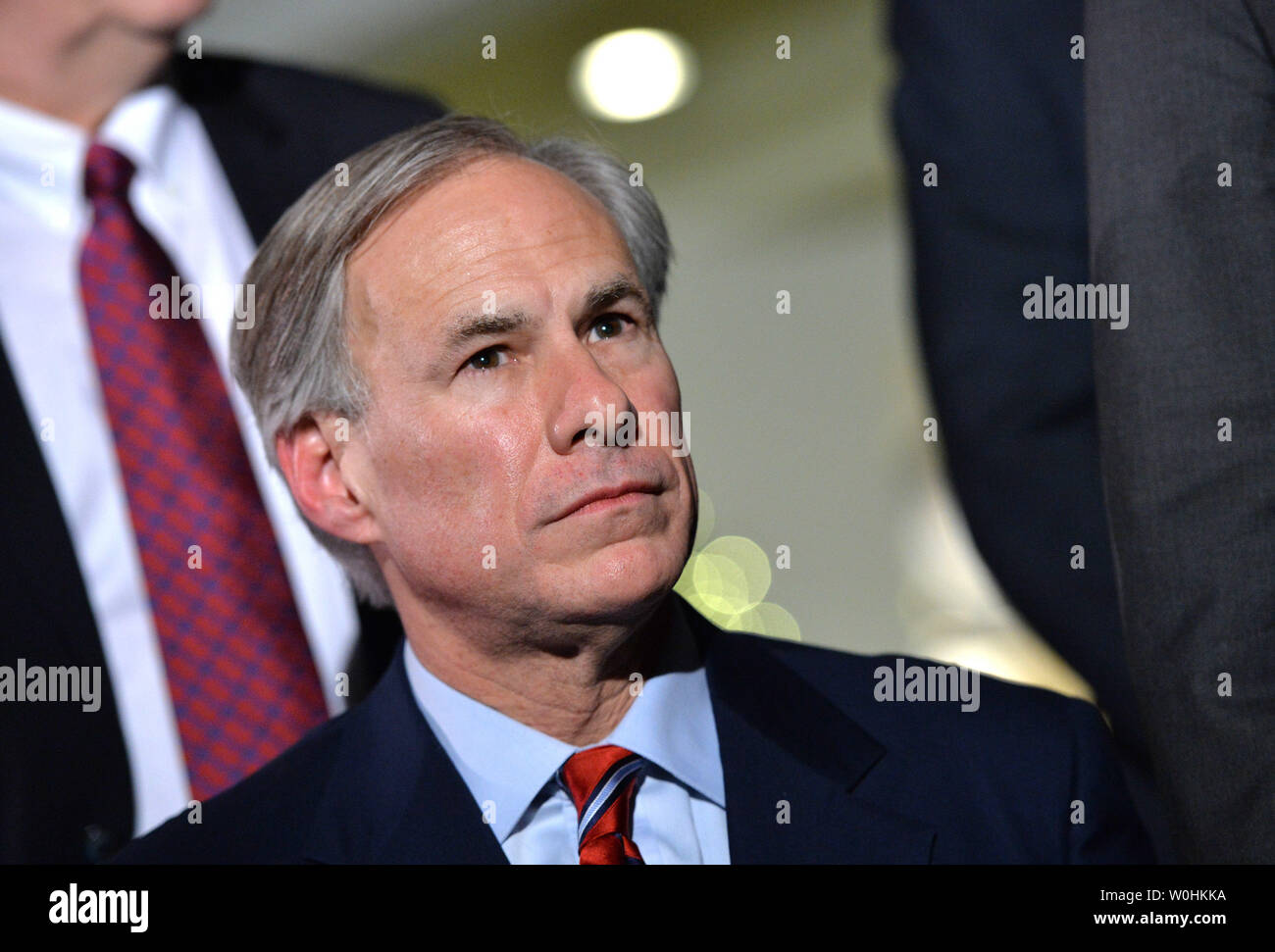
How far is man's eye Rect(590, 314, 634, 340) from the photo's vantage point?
143 cm

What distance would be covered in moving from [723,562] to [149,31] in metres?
2.70

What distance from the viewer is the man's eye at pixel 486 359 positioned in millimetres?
1365

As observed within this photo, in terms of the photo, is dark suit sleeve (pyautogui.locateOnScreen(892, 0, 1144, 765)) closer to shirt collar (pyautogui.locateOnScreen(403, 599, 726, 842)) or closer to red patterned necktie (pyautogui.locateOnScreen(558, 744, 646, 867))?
shirt collar (pyautogui.locateOnScreen(403, 599, 726, 842))

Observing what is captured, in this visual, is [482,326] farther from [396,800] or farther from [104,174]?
[104,174]

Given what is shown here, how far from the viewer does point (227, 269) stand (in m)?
1.79

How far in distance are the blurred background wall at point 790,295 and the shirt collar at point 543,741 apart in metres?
2.70

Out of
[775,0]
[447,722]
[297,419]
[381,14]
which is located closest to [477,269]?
[297,419]

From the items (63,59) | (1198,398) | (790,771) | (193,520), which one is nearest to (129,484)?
(193,520)

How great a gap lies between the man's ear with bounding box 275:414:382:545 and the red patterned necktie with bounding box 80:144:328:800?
0.21 metres

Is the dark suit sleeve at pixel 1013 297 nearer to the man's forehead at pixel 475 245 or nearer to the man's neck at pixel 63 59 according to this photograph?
the man's forehead at pixel 475 245

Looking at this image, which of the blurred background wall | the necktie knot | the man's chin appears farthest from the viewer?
the blurred background wall

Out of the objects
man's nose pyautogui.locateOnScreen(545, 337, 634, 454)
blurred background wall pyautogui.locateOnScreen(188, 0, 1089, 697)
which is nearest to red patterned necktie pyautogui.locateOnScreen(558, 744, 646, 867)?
man's nose pyautogui.locateOnScreen(545, 337, 634, 454)
